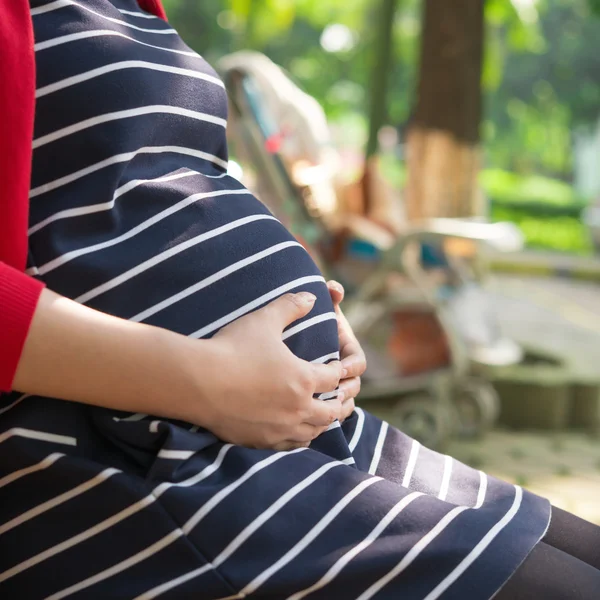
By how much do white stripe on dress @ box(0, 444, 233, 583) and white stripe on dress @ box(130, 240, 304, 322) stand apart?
17cm

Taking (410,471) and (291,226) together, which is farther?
(291,226)

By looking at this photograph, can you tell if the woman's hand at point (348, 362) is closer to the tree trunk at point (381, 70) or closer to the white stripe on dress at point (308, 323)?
the white stripe on dress at point (308, 323)

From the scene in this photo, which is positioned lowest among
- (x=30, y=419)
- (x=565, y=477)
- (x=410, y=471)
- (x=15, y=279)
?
(x=565, y=477)

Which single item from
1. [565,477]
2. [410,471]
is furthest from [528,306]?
[410,471]

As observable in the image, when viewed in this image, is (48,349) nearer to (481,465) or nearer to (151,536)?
(151,536)

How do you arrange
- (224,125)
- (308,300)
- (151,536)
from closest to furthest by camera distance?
(151,536), (308,300), (224,125)

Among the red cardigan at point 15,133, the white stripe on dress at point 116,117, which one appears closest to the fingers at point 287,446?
the red cardigan at point 15,133

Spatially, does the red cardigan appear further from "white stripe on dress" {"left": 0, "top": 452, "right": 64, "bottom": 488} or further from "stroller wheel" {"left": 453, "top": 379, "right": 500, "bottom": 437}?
"stroller wheel" {"left": 453, "top": 379, "right": 500, "bottom": 437}

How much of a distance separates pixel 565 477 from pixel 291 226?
1737mm

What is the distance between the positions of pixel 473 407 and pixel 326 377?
12.2 ft

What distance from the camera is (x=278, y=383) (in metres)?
1.01

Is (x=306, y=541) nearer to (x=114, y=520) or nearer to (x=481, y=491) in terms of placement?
(x=114, y=520)

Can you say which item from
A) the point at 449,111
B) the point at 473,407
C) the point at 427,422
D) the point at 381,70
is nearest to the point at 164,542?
the point at 427,422

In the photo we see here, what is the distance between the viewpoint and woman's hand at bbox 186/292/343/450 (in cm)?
98
